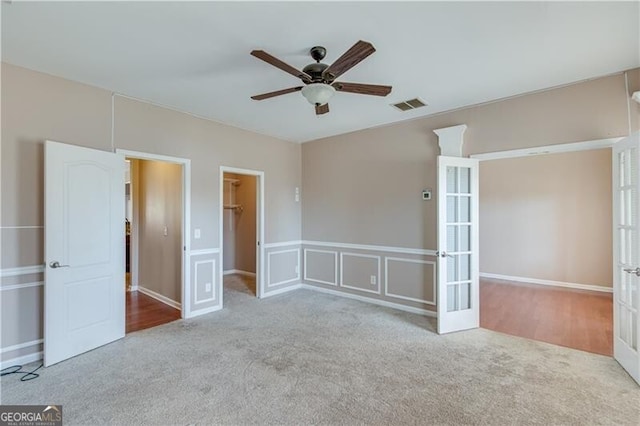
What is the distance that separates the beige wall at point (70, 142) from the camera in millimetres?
2762

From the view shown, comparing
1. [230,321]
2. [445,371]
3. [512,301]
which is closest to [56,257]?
[230,321]

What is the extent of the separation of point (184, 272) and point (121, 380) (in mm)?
1665

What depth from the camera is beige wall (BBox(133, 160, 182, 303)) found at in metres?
4.47

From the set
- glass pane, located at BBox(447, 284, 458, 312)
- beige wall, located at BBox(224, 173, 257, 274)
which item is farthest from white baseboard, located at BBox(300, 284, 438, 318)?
beige wall, located at BBox(224, 173, 257, 274)

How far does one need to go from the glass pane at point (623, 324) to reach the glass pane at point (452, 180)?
1.90 m

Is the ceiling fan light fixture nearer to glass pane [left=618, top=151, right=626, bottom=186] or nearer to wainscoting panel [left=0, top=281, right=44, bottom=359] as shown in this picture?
glass pane [left=618, top=151, right=626, bottom=186]

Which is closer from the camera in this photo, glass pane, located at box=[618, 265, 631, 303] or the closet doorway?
glass pane, located at box=[618, 265, 631, 303]

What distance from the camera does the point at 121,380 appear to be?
2547 millimetres

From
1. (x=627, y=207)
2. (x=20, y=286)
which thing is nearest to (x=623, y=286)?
(x=627, y=207)

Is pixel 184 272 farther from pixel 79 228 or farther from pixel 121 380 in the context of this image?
pixel 121 380

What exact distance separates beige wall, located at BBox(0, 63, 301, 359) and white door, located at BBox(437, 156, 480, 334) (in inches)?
124

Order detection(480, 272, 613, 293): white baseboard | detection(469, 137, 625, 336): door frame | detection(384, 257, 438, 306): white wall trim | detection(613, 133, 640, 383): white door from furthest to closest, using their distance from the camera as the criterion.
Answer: detection(480, 272, 613, 293): white baseboard → detection(384, 257, 438, 306): white wall trim → detection(469, 137, 625, 336): door frame → detection(613, 133, 640, 383): white door

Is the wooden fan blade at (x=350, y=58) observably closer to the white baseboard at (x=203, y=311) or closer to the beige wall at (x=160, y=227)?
the beige wall at (x=160, y=227)

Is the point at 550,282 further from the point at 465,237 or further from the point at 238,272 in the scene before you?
the point at 238,272
